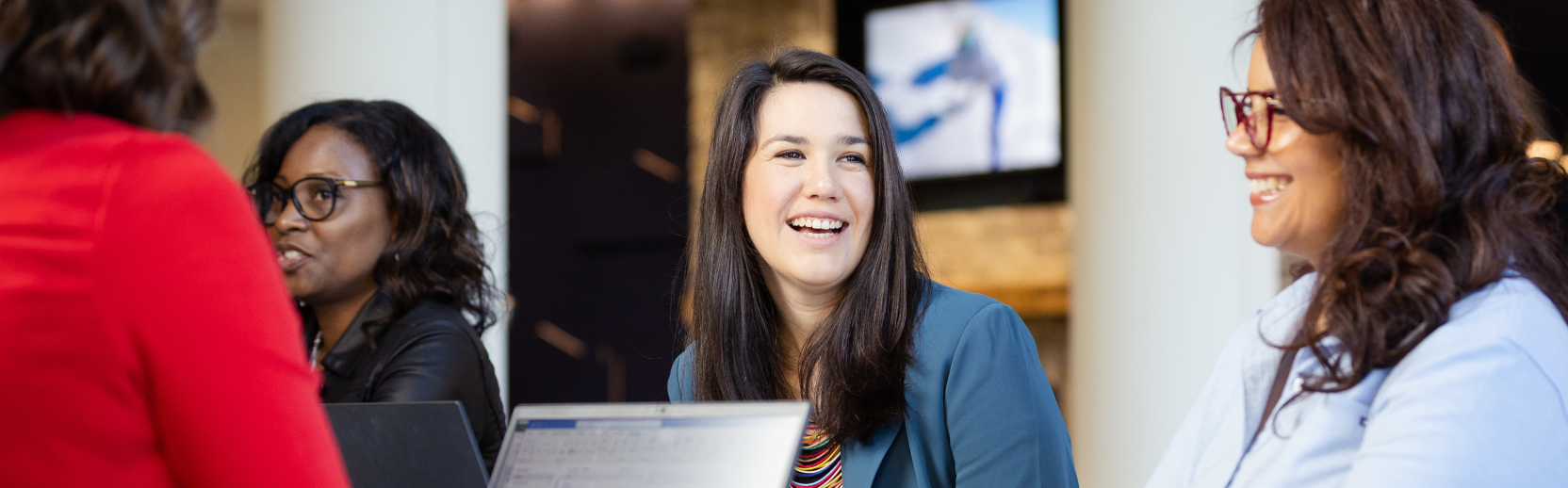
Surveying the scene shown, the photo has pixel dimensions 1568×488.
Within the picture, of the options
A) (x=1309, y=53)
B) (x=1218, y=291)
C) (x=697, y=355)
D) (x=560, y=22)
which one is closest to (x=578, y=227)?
(x=560, y=22)

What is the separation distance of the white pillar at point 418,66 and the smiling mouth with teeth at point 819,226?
4.04ft

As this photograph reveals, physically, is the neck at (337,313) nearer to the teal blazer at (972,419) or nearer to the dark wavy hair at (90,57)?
the teal blazer at (972,419)

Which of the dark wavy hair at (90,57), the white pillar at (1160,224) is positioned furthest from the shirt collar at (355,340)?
the white pillar at (1160,224)

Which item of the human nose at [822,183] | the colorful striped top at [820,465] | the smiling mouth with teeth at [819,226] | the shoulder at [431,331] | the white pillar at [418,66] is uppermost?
the white pillar at [418,66]

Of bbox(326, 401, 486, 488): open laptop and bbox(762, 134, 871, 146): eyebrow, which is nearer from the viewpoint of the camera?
bbox(326, 401, 486, 488): open laptop

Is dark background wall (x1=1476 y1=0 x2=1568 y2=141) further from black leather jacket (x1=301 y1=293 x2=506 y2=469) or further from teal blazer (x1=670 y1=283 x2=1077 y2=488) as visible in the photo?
black leather jacket (x1=301 y1=293 x2=506 y2=469)

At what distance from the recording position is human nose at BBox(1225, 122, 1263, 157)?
123cm

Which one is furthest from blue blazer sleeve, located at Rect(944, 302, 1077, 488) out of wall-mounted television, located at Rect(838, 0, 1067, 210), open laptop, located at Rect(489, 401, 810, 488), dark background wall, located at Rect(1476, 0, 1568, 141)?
wall-mounted television, located at Rect(838, 0, 1067, 210)

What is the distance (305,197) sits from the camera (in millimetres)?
1865

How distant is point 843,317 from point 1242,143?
0.56 m

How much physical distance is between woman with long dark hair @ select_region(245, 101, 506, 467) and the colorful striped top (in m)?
0.52

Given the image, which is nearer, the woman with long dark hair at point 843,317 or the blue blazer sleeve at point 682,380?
the woman with long dark hair at point 843,317

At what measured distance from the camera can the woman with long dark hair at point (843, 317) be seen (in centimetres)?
148

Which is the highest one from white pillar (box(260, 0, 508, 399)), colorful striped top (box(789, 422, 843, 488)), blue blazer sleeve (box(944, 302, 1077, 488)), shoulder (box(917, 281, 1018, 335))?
white pillar (box(260, 0, 508, 399))
